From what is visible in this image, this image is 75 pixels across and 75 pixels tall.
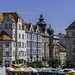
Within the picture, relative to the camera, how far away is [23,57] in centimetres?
9900

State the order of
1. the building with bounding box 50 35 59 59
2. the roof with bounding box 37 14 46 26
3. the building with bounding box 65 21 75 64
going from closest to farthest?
the building with bounding box 65 21 75 64 < the roof with bounding box 37 14 46 26 < the building with bounding box 50 35 59 59

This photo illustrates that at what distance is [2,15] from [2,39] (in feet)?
28.5

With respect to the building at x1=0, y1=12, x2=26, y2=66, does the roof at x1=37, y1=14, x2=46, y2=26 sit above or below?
above

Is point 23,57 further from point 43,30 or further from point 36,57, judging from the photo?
point 43,30

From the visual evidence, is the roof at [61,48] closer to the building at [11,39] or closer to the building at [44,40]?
the building at [44,40]

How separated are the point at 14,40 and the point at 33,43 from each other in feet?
41.7

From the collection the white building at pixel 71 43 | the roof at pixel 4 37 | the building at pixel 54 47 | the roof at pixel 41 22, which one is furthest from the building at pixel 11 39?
the building at pixel 54 47

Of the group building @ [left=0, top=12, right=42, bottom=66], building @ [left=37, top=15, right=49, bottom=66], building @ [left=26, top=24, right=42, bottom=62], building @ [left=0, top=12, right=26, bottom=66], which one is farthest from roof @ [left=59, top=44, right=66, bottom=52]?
building @ [left=0, top=12, right=26, bottom=66]

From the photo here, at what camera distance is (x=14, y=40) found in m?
95.1

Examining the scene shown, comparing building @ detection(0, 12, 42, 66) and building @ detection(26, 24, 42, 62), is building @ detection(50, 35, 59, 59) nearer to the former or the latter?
building @ detection(26, 24, 42, 62)

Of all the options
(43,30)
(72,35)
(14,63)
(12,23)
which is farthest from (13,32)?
(43,30)

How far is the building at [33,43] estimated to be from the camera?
339ft

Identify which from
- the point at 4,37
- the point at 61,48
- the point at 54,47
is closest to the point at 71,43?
the point at 4,37

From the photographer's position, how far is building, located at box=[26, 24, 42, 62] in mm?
103438
